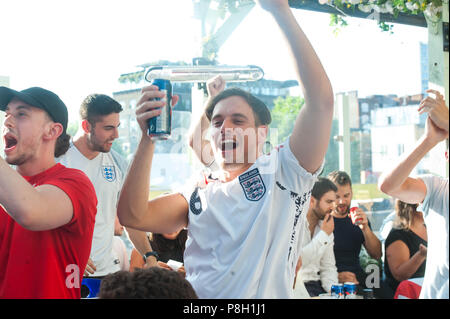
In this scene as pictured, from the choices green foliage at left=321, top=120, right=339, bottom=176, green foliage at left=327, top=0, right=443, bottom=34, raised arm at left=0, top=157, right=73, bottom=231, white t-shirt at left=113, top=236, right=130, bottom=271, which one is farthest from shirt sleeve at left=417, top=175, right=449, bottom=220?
white t-shirt at left=113, top=236, right=130, bottom=271

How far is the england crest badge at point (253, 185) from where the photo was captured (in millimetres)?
1243

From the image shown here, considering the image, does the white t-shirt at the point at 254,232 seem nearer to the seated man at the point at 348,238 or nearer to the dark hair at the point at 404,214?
the dark hair at the point at 404,214

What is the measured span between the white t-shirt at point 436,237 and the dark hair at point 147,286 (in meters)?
1.06

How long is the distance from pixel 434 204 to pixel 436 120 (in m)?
0.36

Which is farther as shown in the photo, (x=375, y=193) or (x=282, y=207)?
(x=375, y=193)

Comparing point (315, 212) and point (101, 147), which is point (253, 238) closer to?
point (101, 147)

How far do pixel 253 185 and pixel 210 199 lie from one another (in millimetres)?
139

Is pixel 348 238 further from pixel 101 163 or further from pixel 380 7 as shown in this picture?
pixel 101 163

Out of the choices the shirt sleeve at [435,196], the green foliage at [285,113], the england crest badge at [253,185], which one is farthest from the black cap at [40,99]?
the green foliage at [285,113]

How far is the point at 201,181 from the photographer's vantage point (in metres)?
1.45

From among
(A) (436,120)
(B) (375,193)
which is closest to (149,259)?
(A) (436,120)

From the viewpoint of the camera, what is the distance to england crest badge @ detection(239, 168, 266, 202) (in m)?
1.24

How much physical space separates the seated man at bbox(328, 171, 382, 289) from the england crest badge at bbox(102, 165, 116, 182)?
1523 millimetres

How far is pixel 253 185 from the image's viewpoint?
4.14 feet
